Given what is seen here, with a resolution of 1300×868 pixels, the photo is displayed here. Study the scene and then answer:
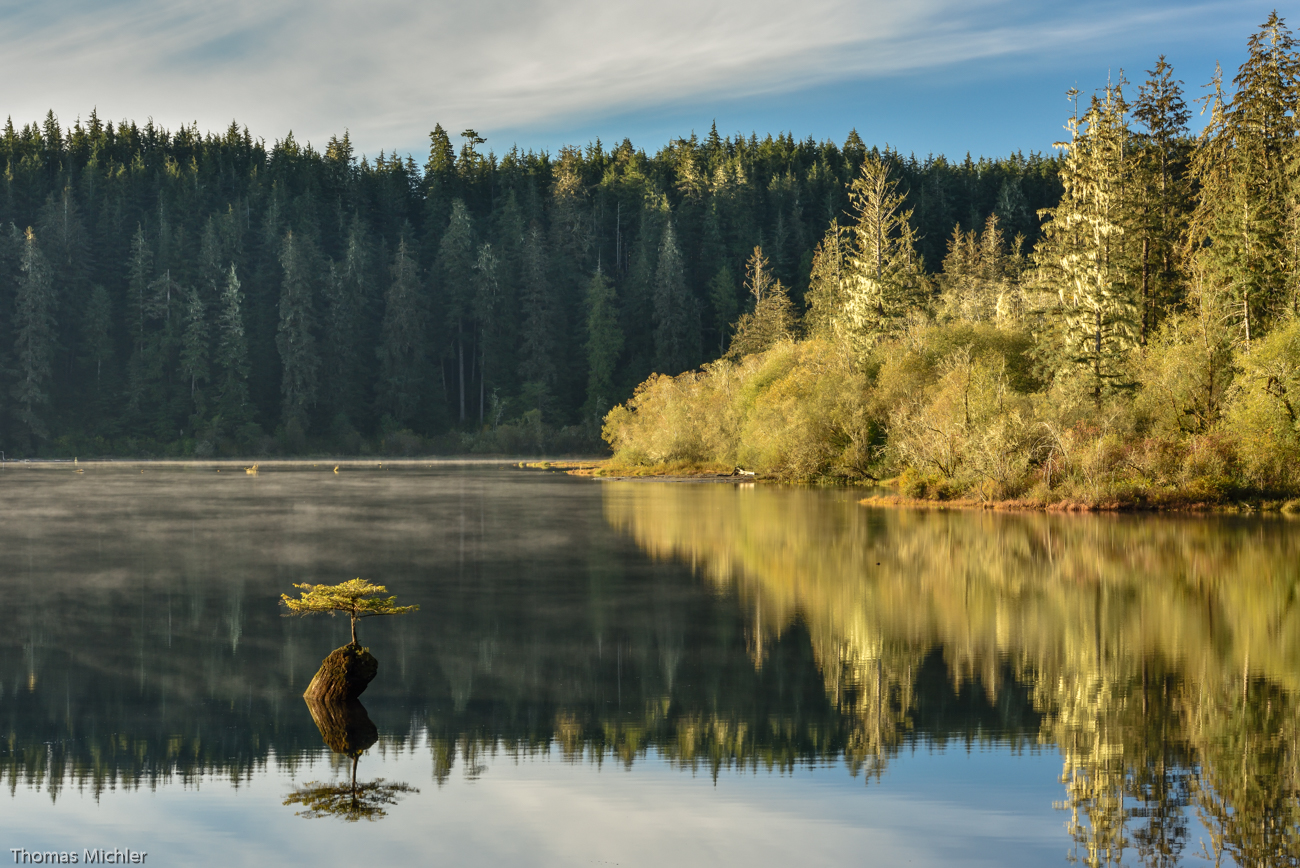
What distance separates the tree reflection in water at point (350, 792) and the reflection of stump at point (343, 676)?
0.83 m

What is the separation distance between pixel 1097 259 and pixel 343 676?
42.1 metres

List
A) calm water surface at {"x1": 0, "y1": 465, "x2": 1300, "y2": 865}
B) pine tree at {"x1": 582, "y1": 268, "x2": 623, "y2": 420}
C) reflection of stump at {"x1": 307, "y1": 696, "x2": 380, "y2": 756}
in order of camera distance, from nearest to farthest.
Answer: calm water surface at {"x1": 0, "y1": 465, "x2": 1300, "y2": 865} < reflection of stump at {"x1": 307, "y1": 696, "x2": 380, "y2": 756} < pine tree at {"x1": 582, "y1": 268, "x2": 623, "y2": 420}

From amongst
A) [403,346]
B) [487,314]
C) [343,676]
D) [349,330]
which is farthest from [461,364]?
[343,676]

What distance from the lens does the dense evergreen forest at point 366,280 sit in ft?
335

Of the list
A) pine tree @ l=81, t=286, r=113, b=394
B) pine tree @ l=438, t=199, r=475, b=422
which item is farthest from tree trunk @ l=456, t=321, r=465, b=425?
pine tree @ l=81, t=286, r=113, b=394

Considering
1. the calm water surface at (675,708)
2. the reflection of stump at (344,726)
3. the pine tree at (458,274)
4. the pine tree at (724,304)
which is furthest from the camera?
the pine tree at (724,304)

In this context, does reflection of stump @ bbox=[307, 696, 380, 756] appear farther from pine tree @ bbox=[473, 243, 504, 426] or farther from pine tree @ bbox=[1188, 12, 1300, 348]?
pine tree @ bbox=[473, 243, 504, 426]

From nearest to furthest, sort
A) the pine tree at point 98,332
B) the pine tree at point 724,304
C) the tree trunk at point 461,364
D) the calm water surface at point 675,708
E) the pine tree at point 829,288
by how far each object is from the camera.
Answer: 1. the calm water surface at point 675,708
2. the pine tree at point 829,288
3. the pine tree at point 98,332
4. the tree trunk at point 461,364
5. the pine tree at point 724,304

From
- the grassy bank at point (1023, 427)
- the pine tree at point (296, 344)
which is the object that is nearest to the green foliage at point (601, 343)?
the pine tree at point (296, 344)

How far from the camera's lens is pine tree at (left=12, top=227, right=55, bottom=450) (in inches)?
3841

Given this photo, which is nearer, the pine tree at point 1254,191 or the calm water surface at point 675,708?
the calm water surface at point 675,708

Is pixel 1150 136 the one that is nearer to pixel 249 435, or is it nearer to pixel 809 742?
pixel 809 742

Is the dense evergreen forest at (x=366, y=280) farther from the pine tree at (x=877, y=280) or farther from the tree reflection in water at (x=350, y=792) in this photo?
the tree reflection in water at (x=350, y=792)

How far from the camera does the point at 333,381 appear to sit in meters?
107
